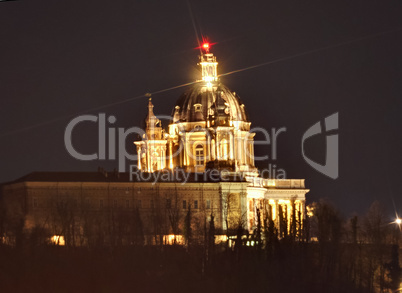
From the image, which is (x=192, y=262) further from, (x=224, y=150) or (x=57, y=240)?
(x=224, y=150)

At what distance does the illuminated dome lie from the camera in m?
101

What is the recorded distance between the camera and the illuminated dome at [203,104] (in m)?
101

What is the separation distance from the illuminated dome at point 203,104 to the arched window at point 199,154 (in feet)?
4.77

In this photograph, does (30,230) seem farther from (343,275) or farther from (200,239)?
(343,275)

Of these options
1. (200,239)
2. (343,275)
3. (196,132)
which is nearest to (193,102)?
(196,132)

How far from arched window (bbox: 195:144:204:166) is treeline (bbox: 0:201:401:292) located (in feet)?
59.5

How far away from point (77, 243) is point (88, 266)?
10372 millimetres

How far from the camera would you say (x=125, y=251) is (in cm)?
7106

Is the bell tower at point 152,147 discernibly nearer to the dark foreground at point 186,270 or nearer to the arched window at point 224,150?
the arched window at point 224,150

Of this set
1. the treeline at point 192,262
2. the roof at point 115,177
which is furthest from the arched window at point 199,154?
the treeline at point 192,262

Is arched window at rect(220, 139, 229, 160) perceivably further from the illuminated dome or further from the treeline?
the treeline

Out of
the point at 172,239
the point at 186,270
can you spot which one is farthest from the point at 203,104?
the point at 186,270

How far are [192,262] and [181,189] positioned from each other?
79.1 ft

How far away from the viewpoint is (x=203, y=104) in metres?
101
